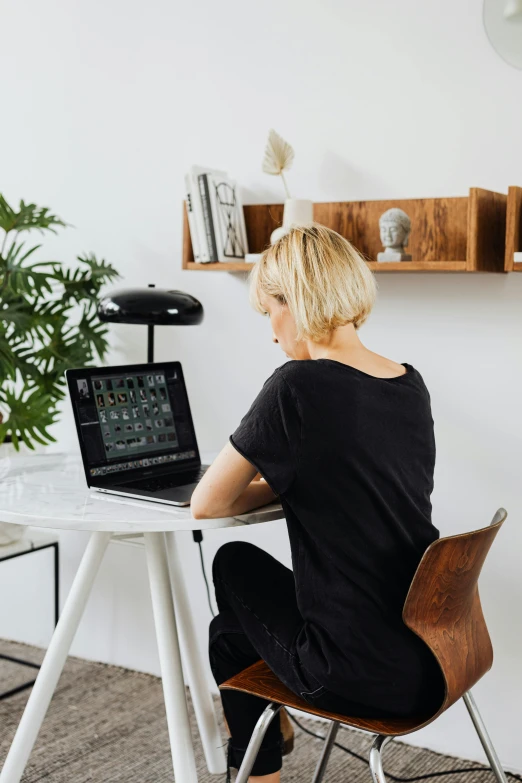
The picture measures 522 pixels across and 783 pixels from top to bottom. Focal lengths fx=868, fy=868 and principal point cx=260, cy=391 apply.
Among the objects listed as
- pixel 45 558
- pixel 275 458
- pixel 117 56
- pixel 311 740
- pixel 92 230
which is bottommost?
pixel 311 740

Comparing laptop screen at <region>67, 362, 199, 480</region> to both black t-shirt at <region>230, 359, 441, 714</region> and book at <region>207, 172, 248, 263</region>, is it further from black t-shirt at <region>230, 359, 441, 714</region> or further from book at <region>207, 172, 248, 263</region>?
black t-shirt at <region>230, 359, 441, 714</region>

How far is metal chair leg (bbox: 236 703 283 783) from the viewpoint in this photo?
150cm

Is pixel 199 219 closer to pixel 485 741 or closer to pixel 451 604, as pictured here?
pixel 451 604

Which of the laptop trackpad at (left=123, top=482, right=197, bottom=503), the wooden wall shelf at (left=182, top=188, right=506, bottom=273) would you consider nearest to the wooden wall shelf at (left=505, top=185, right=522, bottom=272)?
the wooden wall shelf at (left=182, top=188, right=506, bottom=273)

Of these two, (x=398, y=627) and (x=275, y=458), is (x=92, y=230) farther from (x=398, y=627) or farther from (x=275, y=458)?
(x=398, y=627)

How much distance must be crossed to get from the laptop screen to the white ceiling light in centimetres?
115

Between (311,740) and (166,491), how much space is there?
1.02 meters

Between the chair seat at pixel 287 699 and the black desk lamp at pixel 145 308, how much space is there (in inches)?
34.8

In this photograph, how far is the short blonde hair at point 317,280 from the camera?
5.10 ft

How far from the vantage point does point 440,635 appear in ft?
4.83

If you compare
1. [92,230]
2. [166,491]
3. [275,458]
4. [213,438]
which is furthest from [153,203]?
[275,458]

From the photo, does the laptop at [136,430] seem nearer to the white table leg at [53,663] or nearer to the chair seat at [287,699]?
the white table leg at [53,663]

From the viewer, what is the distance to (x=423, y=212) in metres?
2.19

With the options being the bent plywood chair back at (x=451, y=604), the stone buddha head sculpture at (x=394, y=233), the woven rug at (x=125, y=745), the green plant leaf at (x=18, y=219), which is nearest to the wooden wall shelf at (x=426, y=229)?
the stone buddha head sculpture at (x=394, y=233)
